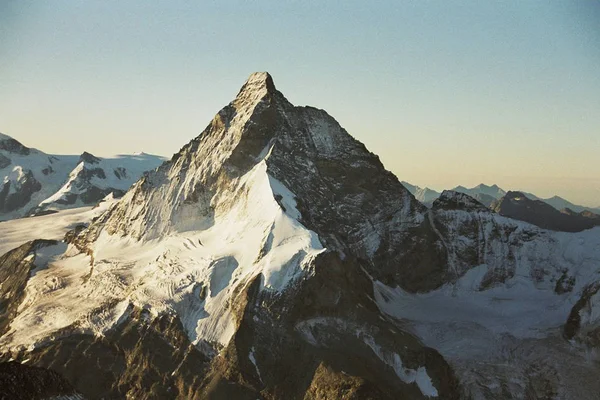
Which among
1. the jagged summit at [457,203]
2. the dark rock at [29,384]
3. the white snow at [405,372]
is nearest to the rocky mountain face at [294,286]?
the white snow at [405,372]

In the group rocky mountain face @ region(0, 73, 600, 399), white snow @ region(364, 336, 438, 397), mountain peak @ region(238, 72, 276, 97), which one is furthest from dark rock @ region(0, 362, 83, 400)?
mountain peak @ region(238, 72, 276, 97)

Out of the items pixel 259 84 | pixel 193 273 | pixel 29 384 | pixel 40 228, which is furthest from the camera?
pixel 40 228

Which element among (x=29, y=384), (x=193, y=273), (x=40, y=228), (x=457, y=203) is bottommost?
(x=29, y=384)

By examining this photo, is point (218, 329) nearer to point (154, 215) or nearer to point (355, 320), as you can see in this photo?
point (355, 320)

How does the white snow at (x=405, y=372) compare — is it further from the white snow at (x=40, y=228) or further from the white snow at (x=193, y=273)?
the white snow at (x=40, y=228)

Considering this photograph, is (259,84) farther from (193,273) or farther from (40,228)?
(40,228)

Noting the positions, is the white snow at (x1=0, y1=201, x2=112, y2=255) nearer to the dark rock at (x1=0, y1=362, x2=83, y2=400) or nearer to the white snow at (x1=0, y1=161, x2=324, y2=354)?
the white snow at (x1=0, y1=161, x2=324, y2=354)

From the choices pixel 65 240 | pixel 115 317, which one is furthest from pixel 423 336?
pixel 65 240

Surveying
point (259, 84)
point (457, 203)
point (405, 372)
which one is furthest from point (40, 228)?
point (405, 372)

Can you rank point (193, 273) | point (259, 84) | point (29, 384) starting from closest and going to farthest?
point (29, 384)
point (193, 273)
point (259, 84)
